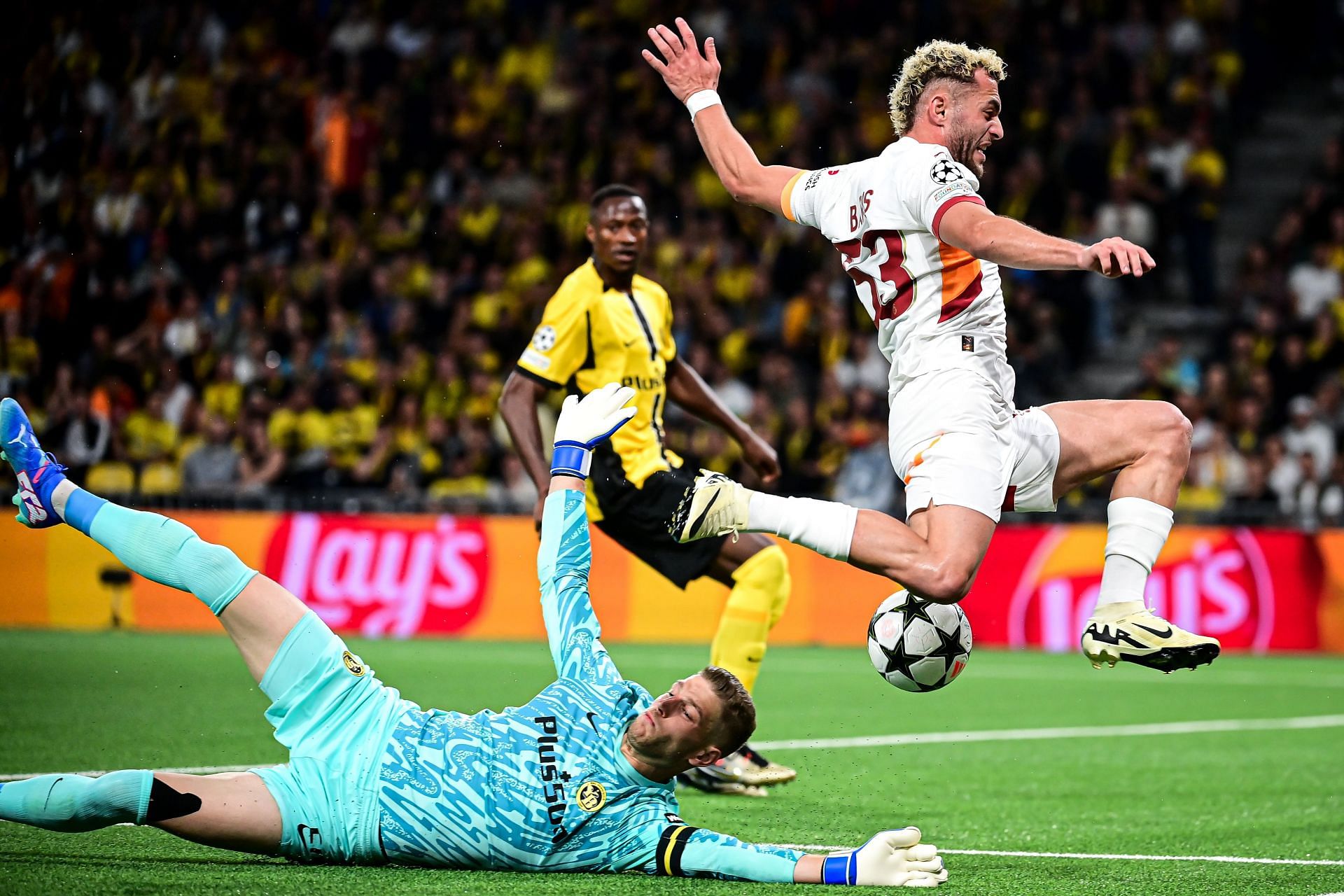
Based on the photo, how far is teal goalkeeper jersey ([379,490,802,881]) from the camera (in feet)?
16.3

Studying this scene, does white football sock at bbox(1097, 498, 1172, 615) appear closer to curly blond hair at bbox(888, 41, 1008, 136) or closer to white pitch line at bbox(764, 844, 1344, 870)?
white pitch line at bbox(764, 844, 1344, 870)

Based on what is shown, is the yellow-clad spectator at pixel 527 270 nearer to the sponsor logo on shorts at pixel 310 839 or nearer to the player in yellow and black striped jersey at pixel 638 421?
the player in yellow and black striped jersey at pixel 638 421

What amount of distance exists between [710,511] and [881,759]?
10.2 ft

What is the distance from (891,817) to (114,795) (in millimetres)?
Result: 3167

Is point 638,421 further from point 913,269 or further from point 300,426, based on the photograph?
point 300,426

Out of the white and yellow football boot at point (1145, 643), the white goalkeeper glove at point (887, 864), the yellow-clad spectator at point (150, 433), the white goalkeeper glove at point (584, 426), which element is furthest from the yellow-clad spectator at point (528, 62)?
the white goalkeeper glove at point (887, 864)

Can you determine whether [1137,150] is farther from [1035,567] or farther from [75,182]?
[75,182]

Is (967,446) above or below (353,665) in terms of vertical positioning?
above

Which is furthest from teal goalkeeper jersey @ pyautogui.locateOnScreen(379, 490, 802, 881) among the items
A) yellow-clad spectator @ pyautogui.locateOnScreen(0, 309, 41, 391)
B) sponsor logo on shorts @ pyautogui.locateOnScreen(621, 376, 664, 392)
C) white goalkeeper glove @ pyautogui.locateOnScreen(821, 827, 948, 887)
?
yellow-clad spectator @ pyautogui.locateOnScreen(0, 309, 41, 391)

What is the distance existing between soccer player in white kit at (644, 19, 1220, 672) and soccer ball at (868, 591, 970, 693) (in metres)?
0.31

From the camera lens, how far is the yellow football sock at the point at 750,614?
7.64 metres

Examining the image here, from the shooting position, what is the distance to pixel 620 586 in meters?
16.0

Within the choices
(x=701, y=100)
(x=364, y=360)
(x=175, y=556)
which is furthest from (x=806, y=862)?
(x=364, y=360)

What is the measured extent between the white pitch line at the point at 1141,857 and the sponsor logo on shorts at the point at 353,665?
1488mm
